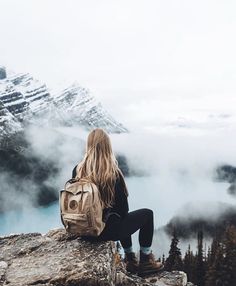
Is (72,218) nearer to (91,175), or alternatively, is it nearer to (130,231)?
(91,175)

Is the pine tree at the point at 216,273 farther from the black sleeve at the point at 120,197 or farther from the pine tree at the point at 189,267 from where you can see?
the black sleeve at the point at 120,197

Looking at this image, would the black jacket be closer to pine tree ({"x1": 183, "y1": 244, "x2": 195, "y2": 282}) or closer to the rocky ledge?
the rocky ledge

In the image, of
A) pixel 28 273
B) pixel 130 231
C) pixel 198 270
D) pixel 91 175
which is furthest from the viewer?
pixel 198 270

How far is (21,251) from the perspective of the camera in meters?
9.12

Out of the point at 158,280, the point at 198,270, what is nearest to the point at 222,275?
the point at 198,270

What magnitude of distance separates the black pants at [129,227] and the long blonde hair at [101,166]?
1.71 ft

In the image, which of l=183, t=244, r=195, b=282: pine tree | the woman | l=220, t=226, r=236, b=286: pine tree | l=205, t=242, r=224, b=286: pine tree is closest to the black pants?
the woman

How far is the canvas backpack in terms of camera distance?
7832 mm

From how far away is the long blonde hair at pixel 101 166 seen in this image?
817 centimetres

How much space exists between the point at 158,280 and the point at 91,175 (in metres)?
3.17

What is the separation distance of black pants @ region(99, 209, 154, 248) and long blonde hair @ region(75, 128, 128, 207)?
0.52 m

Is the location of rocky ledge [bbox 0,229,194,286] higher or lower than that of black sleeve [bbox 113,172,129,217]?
lower

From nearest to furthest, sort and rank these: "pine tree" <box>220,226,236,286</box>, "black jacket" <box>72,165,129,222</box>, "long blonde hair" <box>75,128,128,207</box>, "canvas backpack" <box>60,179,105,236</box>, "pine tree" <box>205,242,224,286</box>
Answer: "canvas backpack" <box>60,179,105,236</box>, "long blonde hair" <box>75,128,128,207</box>, "black jacket" <box>72,165,129,222</box>, "pine tree" <box>220,226,236,286</box>, "pine tree" <box>205,242,224,286</box>

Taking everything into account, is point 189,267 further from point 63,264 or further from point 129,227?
point 63,264
